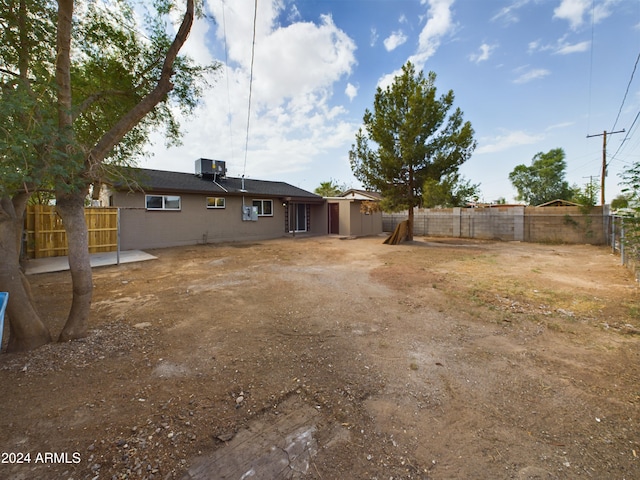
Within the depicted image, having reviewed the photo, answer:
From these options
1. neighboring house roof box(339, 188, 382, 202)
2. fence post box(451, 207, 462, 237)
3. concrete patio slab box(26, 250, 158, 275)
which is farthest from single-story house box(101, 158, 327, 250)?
fence post box(451, 207, 462, 237)

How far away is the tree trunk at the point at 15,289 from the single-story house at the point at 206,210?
6.67m

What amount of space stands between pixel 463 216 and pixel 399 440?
16.8 meters

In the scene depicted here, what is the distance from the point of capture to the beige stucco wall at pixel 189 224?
1097 cm

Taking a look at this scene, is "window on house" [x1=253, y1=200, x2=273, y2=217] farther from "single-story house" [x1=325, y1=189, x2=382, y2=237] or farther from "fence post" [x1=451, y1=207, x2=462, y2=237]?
"fence post" [x1=451, y1=207, x2=462, y2=237]

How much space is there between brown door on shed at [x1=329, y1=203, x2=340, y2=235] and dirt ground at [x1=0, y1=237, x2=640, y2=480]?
43.3 feet

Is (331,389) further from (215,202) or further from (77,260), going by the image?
(215,202)

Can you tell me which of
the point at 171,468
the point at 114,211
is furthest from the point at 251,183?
the point at 171,468

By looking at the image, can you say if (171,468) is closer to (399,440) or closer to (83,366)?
(399,440)

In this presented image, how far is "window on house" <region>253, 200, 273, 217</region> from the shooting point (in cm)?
1536

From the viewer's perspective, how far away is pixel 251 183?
56.6ft

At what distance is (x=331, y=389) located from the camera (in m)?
2.45

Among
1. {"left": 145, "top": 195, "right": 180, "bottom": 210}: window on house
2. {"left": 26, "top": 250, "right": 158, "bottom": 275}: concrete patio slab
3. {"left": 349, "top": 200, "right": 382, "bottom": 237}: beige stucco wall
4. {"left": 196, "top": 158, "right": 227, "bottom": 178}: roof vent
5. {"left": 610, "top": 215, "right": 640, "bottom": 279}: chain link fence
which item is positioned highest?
{"left": 196, "top": 158, "right": 227, "bottom": 178}: roof vent

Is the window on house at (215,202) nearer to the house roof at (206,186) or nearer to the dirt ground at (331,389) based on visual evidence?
the house roof at (206,186)

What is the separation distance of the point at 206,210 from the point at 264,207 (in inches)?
132
